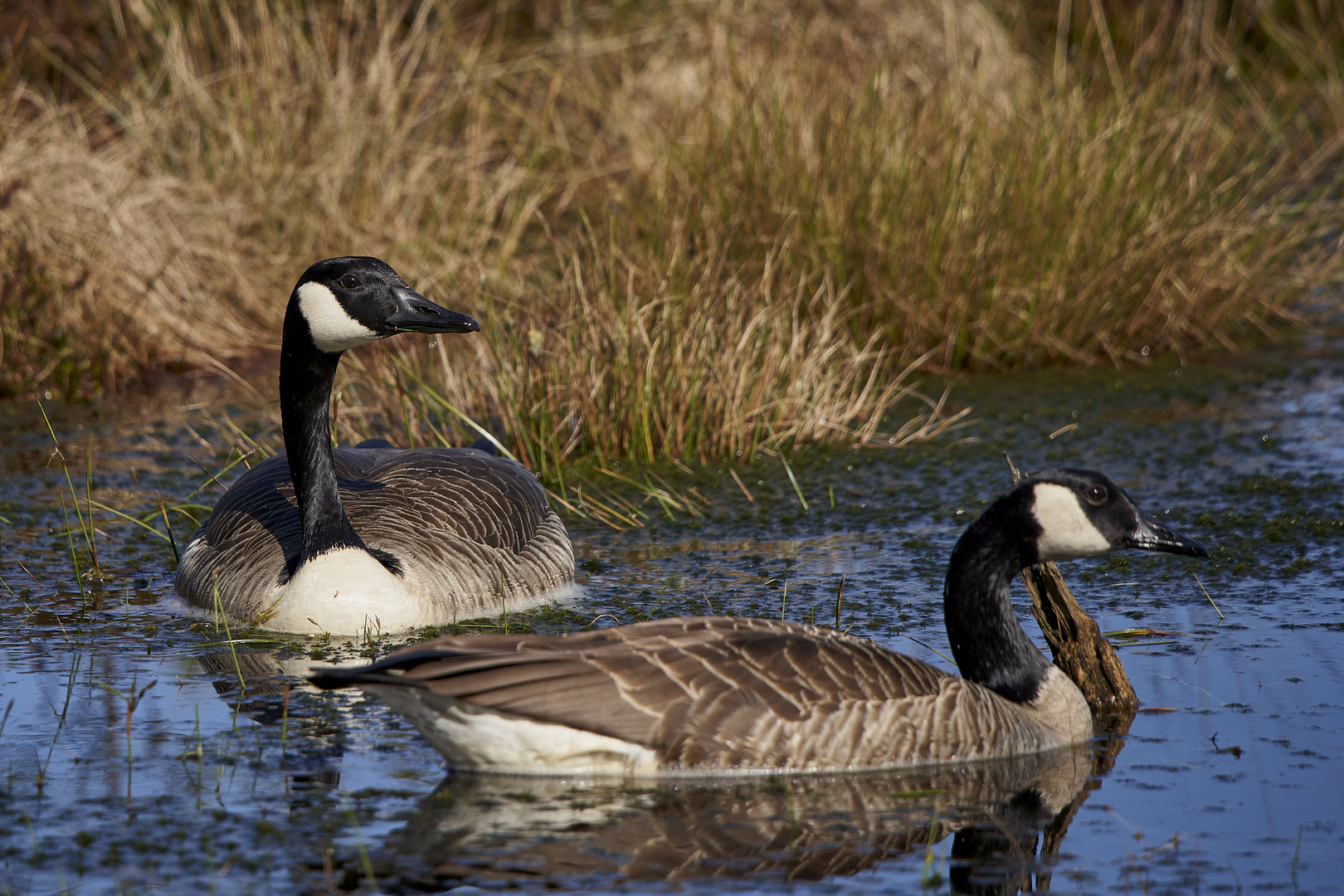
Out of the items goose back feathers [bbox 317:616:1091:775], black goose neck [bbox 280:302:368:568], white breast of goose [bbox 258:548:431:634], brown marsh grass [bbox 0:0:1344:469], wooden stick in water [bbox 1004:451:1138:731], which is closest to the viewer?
goose back feathers [bbox 317:616:1091:775]

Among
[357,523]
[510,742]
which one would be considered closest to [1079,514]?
[510,742]

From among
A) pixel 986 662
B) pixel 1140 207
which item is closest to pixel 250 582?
pixel 986 662

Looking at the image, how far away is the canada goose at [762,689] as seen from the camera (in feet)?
15.7

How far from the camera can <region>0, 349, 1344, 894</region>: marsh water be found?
436cm

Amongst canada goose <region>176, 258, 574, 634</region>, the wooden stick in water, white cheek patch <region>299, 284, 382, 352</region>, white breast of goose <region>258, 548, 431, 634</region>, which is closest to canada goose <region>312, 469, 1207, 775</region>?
the wooden stick in water

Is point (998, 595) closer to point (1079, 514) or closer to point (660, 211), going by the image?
point (1079, 514)

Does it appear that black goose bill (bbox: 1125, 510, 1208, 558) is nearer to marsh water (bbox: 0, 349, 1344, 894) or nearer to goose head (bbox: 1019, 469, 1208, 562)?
goose head (bbox: 1019, 469, 1208, 562)

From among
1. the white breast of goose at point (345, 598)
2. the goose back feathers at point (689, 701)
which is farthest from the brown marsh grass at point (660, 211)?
the goose back feathers at point (689, 701)

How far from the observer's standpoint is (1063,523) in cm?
536

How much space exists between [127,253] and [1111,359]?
22.7 feet

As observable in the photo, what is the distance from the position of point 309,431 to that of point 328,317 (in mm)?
543

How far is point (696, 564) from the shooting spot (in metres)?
7.67

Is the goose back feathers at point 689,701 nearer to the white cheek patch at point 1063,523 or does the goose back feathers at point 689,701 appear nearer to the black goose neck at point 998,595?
the black goose neck at point 998,595

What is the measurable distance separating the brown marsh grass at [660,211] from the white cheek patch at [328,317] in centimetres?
200
